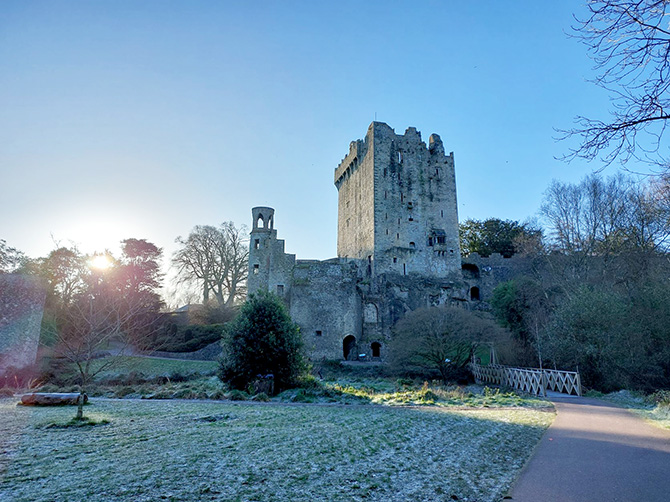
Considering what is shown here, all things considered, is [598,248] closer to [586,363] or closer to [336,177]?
[586,363]

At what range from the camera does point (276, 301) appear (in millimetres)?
16828

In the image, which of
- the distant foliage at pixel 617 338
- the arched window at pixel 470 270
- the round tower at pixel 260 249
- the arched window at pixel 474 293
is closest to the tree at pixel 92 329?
the round tower at pixel 260 249

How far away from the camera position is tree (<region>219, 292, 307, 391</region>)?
1566 cm

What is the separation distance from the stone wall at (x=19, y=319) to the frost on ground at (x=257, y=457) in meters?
14.0

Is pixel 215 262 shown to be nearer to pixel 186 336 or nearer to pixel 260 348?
pixel 186 336

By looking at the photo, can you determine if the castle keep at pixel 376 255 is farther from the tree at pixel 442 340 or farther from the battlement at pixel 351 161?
the tree at pixel 442 340

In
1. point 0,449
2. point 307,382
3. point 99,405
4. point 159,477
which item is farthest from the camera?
point 307,382

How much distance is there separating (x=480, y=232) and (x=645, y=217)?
26826mm

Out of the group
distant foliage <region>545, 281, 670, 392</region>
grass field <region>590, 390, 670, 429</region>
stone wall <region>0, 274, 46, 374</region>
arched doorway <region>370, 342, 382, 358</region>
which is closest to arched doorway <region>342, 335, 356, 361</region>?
arched doorway <region>370, 342, 382, 358</region>

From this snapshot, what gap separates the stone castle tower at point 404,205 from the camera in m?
36.8

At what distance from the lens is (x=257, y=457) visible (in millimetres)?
5660

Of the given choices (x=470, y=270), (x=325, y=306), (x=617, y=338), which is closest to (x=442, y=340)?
(x=617, y=338)

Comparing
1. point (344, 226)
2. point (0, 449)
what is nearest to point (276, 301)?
point (0, 449)

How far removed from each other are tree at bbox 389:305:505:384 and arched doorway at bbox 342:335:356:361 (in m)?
6.56
